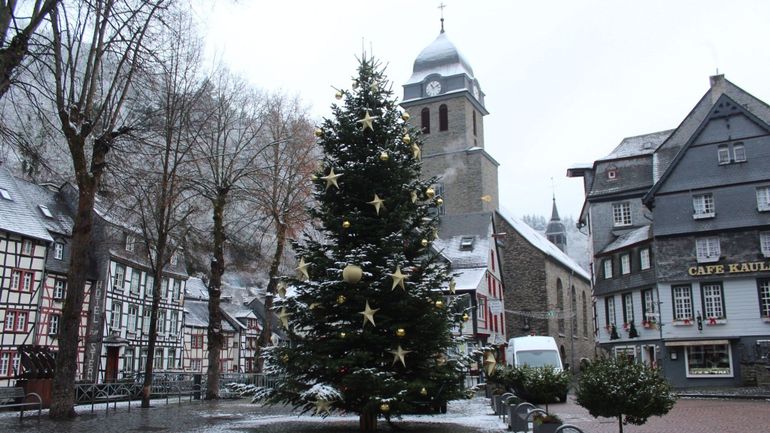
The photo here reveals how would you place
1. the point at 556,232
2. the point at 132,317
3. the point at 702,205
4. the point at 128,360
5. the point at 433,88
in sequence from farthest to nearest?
1. the point at 556,232
2. the point at 433,88
3. the point at 132,317
4. the point at 128,360
5. the point at 702,205

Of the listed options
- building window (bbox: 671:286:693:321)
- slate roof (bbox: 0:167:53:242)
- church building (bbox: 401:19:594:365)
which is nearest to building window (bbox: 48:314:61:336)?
slate roof (bbox: 0:167:53:242)

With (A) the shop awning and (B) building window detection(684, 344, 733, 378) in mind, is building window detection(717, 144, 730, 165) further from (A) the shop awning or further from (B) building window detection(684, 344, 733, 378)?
(B) building window detection(684, 344, 733, 378)

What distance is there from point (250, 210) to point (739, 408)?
68.9 feet

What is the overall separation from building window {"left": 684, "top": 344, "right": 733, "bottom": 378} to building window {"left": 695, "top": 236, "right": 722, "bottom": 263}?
13.0 feet

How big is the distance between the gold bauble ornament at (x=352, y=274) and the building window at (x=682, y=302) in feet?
76.8

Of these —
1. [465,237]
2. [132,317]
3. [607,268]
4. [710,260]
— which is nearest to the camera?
[710,260]

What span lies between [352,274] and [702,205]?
2473 cm

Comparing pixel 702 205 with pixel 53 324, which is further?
pixel 702 205

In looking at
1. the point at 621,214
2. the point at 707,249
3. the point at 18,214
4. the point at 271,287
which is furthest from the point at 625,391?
the point at 621,214

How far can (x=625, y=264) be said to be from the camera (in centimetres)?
3609

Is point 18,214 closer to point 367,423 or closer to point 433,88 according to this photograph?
point 367,423

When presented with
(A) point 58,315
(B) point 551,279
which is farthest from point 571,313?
(A) point 58,315

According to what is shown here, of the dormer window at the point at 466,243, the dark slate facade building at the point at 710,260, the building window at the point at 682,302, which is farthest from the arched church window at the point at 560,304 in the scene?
the building window at the point at 682,302

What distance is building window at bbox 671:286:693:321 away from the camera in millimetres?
31797
